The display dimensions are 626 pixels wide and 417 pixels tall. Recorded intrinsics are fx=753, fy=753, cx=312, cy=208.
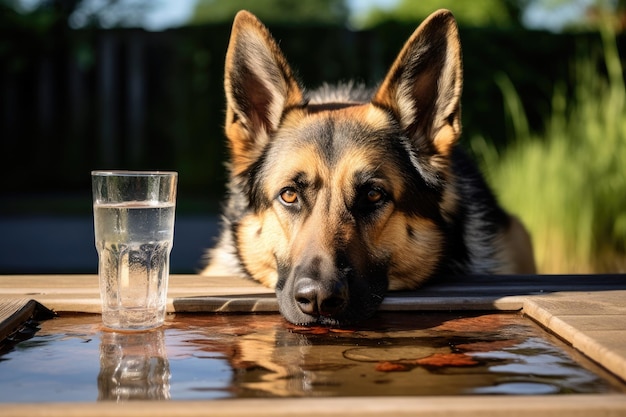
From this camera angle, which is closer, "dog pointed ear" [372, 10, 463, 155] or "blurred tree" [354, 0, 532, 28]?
"dog pointed ear" [372, 10, 463, 155]

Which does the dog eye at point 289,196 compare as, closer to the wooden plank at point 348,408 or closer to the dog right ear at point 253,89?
the dog right ear at point 253,89

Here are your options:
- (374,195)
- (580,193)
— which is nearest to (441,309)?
(374,195)

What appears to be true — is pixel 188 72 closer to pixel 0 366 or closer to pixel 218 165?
pixel 218 165

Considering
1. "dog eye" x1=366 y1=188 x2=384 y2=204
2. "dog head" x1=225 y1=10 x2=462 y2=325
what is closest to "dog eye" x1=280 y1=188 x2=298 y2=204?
"dog head" x1=225 y1=10 x2=462 y2=325

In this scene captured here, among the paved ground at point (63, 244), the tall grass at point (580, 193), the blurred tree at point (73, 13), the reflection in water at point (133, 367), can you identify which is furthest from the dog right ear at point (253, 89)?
the blurred tree at point (73, 13)

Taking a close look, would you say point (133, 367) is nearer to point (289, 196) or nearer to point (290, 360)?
point (290, 360)

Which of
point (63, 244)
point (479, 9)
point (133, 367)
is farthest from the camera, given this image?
point (479, 9)

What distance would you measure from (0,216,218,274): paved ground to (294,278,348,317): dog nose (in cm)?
563

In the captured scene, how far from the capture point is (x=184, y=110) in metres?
12.9

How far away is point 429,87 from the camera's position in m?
3.35

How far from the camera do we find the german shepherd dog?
115 inches

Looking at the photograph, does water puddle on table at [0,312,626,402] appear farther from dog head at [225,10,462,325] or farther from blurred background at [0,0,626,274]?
blurred background at [0,0,626,274]

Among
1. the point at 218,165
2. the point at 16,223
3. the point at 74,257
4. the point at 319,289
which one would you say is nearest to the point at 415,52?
the point at 319,289

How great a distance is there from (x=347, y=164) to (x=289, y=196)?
28 centimetres
